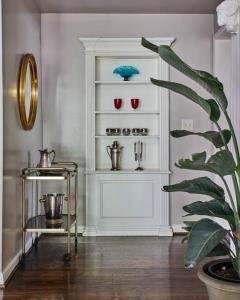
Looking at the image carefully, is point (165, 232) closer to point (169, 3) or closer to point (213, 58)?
point (213, 58)

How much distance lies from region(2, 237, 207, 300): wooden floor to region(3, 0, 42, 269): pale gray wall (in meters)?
0.29

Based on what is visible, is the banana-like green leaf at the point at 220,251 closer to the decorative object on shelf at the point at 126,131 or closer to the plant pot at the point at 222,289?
the plant pot at the point at 222,289

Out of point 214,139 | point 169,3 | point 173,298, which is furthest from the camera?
point 169,3

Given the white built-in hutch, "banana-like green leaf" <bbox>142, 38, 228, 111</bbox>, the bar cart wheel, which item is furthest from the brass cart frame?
"banana-like green leaf" <bbox>142, 38, 228, 111</bbox>

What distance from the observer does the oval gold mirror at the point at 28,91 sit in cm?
351

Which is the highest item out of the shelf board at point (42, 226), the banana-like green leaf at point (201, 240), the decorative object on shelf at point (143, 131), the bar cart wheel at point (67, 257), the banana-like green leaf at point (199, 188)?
the decorative object on shelf at point (143, 131)

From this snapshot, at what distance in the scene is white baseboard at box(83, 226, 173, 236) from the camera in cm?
445

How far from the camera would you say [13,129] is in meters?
3.30

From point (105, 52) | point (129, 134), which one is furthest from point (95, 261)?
point (105, 52)

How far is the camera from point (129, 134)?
14.9 feet

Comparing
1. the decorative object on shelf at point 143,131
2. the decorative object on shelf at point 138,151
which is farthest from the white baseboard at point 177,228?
the decorative object on shelf at point 143,131

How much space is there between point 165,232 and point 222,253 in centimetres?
235

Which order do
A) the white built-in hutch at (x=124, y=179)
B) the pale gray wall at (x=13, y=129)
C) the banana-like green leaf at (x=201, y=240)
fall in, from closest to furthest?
1. the banana-like green leaf at (x=201, y=240)
2. the pale gray wall at (x=13, y=129)
3. the white built-in hutch at (x=124, y=179)

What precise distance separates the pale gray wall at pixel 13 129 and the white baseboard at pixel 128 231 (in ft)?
3.54
